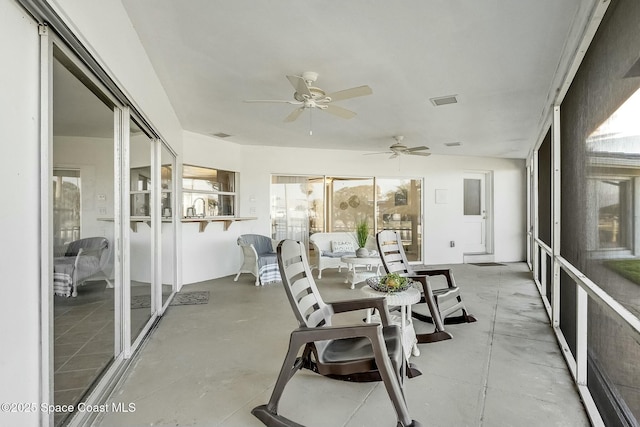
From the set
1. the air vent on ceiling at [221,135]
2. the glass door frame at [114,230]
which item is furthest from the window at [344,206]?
the glass door frame at [114,230]

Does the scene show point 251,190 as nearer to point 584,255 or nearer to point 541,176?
point 541,176

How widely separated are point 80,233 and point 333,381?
74.3 inches

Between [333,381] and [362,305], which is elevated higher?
[362,305]

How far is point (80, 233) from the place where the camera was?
202 centimetres

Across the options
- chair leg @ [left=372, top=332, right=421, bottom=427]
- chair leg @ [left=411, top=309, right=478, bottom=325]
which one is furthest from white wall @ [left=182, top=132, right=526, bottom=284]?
chair leg @ [left=372, top=332, right=421, bottom=427]

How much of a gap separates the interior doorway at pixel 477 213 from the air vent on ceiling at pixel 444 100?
431 cm

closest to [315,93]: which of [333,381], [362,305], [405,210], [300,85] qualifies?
[300,85]

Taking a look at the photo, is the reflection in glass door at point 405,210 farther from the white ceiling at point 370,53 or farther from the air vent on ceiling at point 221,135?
the air vent on ceiling at point 221,135

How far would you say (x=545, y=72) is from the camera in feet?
10.7

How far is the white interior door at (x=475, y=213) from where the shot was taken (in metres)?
8.04

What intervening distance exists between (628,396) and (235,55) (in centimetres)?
353

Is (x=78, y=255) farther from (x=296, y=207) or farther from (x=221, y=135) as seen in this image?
(x=296, y=207)

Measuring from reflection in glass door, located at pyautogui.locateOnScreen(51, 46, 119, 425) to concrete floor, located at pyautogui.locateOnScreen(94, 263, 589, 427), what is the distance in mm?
335
